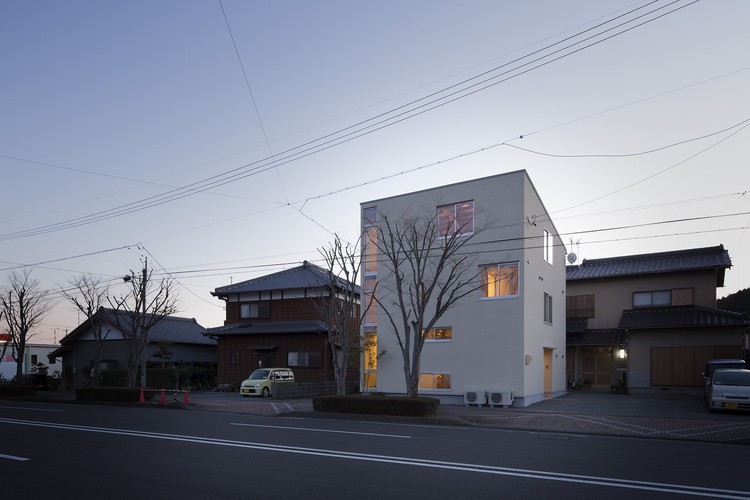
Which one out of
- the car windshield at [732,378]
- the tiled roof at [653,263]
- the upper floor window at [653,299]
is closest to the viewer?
the car windshield at [732,378]

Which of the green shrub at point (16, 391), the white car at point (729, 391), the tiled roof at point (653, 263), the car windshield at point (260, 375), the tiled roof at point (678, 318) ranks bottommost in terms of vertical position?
the green shrub at point (16, 391)

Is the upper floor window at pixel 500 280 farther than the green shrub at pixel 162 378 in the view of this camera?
No

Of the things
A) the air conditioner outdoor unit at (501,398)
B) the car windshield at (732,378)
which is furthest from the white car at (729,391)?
the air conditioner outdoor unit at (501,398)

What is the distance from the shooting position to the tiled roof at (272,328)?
34.1 metres

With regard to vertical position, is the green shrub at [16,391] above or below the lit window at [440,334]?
below

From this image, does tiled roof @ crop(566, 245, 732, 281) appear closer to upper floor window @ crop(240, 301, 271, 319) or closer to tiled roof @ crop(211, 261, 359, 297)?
tiled roof @ crop(211, 261, 359, 297)

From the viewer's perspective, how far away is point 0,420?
17.1 m

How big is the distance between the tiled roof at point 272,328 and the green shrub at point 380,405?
12706 mm

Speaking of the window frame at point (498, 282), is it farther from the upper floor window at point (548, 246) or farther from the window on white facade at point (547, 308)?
the window on white facade at point (547, 308)

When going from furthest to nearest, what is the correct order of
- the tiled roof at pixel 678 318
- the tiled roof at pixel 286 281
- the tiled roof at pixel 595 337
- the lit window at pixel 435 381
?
the tiled roof at pixel 286 281 < the tiled roof at pixel 595 337 < the tiled roof at pixel 678 318 < the lit window at pixel 435 381

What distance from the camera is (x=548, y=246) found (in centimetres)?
2792

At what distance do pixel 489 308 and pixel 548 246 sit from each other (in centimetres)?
590

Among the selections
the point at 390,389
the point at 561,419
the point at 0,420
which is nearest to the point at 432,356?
the point at 390,389

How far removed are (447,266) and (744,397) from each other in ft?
38.1
